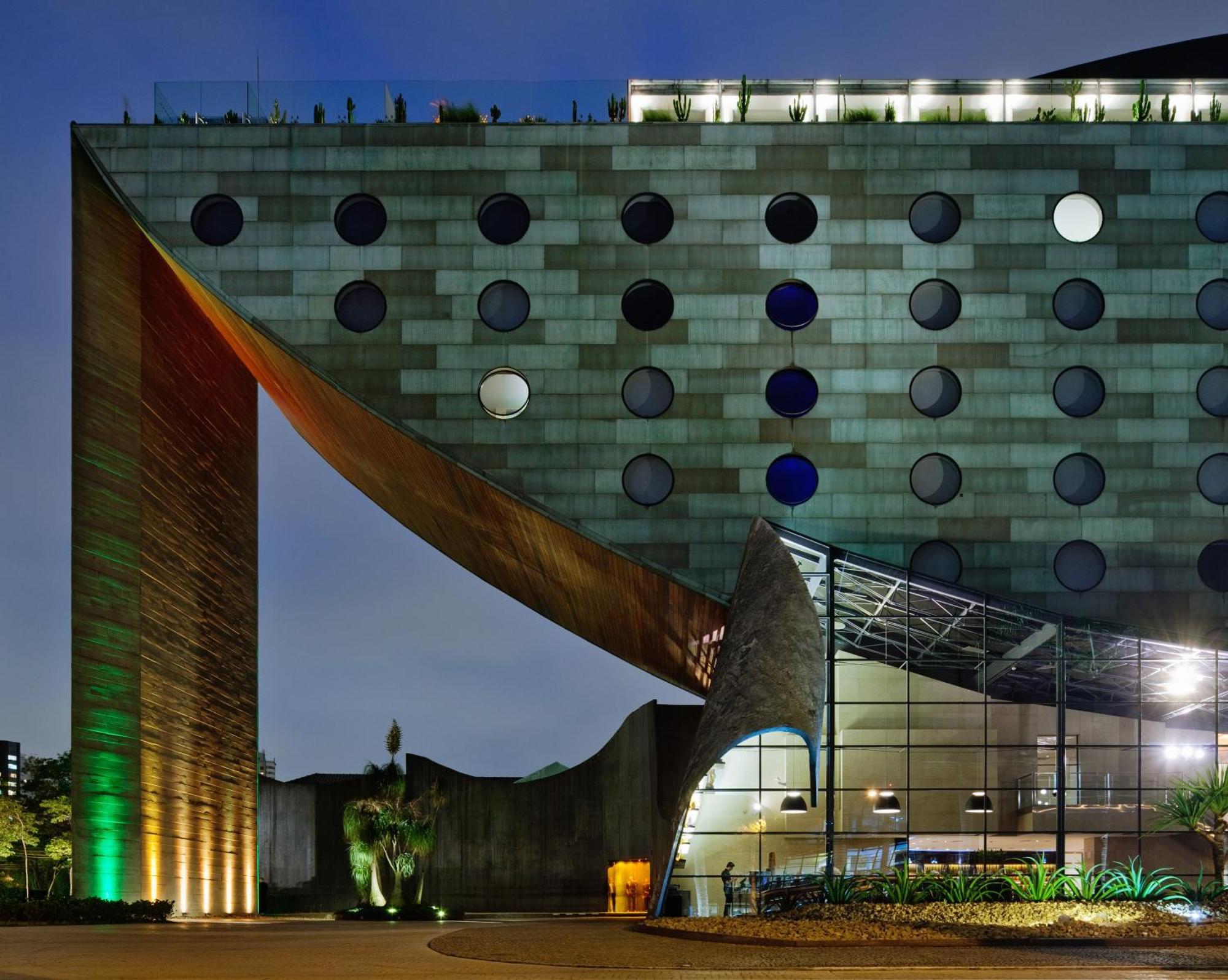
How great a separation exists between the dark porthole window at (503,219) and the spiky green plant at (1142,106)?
39.3ft

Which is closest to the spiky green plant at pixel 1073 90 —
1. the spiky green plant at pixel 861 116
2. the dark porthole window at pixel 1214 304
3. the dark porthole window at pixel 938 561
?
the spiky green plant at pixel 861 116

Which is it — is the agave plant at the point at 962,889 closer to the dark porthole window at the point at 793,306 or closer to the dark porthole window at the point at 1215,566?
the dark porthole window at the point at 1215,566

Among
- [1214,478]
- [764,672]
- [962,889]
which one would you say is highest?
[1214,478]

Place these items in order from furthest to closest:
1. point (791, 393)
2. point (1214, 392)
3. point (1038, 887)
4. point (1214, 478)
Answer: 1. point (1214, 392)
2. point (791, 393)
3. point (1214, 478)
4. point (1038, 887)

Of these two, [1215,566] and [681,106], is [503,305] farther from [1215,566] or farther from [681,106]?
[1215,566]

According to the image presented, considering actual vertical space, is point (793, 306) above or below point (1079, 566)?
above

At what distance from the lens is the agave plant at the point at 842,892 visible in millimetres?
21766

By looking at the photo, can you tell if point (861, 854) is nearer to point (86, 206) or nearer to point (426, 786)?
point (86, 206)

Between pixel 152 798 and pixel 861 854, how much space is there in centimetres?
1355

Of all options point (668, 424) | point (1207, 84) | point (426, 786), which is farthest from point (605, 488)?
point (426, 786)

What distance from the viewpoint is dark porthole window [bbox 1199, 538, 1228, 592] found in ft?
90.0

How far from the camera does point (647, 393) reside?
91.2 ft

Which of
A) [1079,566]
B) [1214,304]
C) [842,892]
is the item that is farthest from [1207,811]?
[1214,304]

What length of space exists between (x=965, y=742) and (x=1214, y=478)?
680 cm
